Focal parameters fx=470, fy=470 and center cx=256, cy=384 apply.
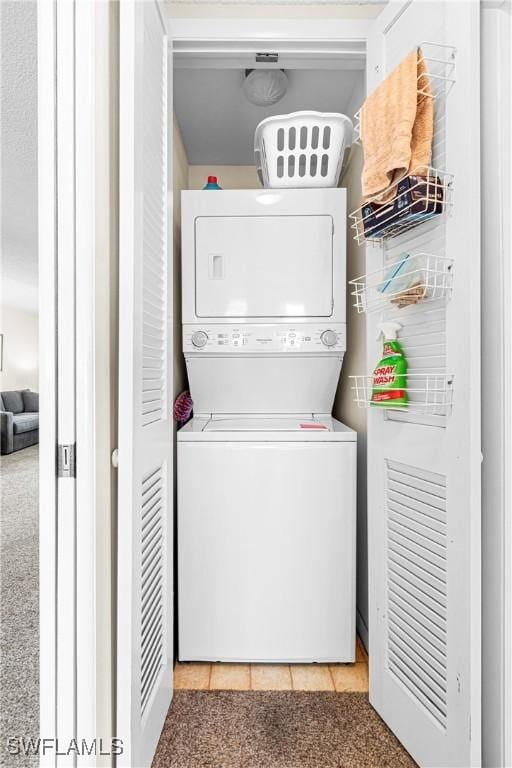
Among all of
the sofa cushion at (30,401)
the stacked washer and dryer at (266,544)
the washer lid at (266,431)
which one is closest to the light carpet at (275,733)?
the stacked washer and dryer at (266,544)

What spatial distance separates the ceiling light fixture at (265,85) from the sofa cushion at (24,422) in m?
1.99

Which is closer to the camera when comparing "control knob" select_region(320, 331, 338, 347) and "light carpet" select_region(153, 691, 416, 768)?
"light carpet" select_region(153, 691, 416, 768)

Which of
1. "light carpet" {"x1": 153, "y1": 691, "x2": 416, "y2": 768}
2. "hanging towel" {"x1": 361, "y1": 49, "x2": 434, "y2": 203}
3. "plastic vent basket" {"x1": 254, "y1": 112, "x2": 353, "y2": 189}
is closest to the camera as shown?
"hanging towel" {"x1": 361, "y1": 49, "x2": 434, "y2": 203}

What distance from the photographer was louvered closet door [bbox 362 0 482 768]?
47.6 inches

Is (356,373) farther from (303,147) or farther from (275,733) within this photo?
(275,733)

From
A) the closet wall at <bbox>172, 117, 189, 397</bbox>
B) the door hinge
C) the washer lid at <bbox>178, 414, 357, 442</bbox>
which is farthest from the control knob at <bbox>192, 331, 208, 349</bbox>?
the door hinge

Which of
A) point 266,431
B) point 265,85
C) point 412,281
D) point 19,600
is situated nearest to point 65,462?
point 19,600

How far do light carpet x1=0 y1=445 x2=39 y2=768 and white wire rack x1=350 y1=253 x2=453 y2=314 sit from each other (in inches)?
42.7

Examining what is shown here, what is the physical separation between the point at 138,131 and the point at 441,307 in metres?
0.95

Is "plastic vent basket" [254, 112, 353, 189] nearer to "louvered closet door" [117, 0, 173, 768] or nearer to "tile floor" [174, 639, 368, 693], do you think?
"louvered closet door" [117, 0, 173, 768]

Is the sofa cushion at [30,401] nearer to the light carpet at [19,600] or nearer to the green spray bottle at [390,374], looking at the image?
the light carpet at [19,600]

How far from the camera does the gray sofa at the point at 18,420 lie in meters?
0.88

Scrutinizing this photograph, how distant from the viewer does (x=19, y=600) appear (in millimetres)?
950

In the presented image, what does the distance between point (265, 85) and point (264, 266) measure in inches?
36.2
